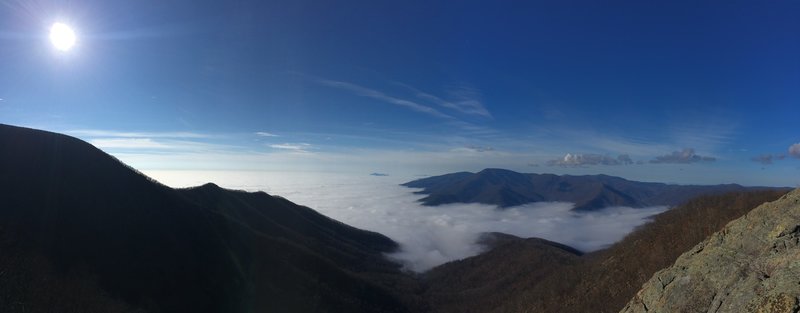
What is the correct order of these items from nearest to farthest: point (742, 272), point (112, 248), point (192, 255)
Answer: point (742, 272), point (112, 248), point (192, 255)

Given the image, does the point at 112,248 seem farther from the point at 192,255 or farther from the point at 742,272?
the point at 742,272

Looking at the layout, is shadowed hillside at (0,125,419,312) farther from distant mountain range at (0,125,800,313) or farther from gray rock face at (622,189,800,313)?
gray rock face at (622,189,800,313)

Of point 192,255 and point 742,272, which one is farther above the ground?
point 742,272

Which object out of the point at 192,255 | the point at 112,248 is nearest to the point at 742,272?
the point at 112,248

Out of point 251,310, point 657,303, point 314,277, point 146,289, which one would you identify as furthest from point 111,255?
point 657,303

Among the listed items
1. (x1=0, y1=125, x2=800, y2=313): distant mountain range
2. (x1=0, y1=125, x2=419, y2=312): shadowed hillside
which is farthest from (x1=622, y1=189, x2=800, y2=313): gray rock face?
(x1=0, y1=125, x2=419, y2=312): shadowed hillside

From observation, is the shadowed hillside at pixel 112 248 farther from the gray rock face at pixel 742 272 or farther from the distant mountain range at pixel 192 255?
the gray rock face at pixel 742 272

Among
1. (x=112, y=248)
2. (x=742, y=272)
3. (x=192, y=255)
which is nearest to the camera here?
(x=742, y=272)
